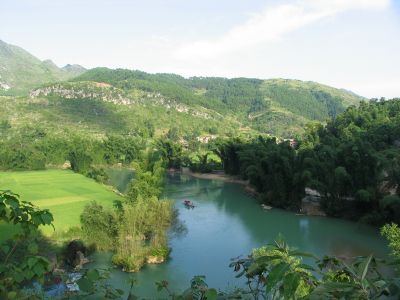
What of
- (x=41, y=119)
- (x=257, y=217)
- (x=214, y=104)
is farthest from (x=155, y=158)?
(x=214, y=104)

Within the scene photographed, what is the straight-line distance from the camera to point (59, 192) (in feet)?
141

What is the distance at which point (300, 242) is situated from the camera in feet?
92.4

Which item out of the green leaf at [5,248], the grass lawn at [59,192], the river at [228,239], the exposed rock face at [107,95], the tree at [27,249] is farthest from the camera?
the exposed rock face at [107,95]

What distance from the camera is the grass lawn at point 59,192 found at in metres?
31.3

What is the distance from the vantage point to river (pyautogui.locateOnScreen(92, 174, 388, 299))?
2099 cm

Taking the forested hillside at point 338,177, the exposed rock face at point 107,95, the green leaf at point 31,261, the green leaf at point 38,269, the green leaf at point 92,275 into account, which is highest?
the exposed rock face at point 107,95

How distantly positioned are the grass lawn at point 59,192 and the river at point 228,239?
6.88 meters

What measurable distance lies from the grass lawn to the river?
688 centimetres

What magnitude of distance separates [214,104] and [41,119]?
62472 millimetres

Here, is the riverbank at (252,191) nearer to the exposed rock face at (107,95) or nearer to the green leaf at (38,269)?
the green leaf at (38,269)

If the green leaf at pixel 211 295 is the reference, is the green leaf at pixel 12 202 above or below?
above

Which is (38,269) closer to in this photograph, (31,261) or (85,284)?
(31,261)

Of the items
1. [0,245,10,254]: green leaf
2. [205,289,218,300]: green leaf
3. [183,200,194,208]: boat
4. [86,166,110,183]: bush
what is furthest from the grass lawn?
[205,289,218,300]: green leaf

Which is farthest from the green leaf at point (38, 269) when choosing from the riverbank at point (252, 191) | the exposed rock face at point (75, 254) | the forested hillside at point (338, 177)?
the riverbank at point (252, 191)
